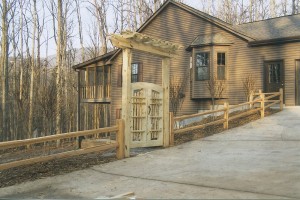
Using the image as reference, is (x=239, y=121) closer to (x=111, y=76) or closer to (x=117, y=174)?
(x=117, y=174)

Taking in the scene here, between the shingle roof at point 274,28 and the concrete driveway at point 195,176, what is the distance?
31.6 feet

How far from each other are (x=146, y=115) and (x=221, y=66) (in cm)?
1103

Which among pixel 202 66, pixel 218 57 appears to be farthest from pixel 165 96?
pixel 218 57

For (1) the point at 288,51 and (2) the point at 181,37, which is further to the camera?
(2) the point at 181,37

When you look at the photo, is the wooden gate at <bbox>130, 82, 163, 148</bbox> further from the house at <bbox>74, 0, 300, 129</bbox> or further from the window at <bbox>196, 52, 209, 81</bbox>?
the window at <bbox>196, 52, 209, 81</bbox>

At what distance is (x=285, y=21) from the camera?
69.6ft

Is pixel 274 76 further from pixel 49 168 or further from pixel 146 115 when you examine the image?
pixel 49 168

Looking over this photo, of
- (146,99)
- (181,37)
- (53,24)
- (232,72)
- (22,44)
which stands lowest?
(146,99)

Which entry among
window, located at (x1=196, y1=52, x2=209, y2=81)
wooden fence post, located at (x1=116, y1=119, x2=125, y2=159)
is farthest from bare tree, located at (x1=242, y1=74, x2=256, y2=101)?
wooden fence post, located at (x1=116, y1=119, x2=125, y2=159)

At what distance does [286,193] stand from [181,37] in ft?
59.1

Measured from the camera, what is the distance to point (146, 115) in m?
10.4

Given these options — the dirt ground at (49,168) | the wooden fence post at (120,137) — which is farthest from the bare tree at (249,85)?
the wooden fence post at (120,137)

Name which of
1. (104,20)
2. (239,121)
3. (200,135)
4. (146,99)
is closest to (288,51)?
(239,121)

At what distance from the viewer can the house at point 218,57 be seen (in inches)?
724
